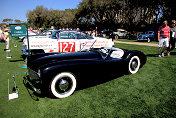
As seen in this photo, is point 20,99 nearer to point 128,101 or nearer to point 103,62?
point 103,62

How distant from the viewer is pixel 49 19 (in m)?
61.3

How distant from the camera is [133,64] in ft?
14.6

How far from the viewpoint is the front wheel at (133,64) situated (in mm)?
4336

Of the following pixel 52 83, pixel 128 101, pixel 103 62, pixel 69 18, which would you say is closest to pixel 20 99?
pixel 52 83

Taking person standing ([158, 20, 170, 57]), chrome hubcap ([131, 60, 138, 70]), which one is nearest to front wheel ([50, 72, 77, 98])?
chrome hubcap ([131, 60, 138, 70])

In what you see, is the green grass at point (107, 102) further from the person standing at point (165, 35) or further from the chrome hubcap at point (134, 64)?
Answer: the person standing at point (165, 35)

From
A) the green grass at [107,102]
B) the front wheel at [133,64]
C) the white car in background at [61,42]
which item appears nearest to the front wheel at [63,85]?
the green grass at [107,102]

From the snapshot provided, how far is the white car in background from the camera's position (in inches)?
241

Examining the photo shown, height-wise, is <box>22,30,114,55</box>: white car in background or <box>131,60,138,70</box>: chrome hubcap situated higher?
<box>22,30,114,55</box>: white car in background

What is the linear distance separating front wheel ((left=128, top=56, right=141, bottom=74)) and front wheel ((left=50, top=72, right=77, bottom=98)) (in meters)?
2.02

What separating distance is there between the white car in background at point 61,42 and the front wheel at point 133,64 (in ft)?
9.22

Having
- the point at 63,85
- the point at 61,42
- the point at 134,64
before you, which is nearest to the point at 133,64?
the point at 134,64

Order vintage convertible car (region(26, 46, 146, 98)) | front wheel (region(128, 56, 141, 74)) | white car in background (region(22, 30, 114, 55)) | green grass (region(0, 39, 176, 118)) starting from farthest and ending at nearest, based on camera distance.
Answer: white car in background (region(22, 30, 114, 55)) < front wheel (region(128, 56, 141, 74)) < vintage convertible car (region(26, 46, 146, 98)) < green grass (region(0, 39, 176, 118))

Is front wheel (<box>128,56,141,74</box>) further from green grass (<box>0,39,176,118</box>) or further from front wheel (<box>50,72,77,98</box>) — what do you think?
front wheel (<box>50,72,77,98</box>)
